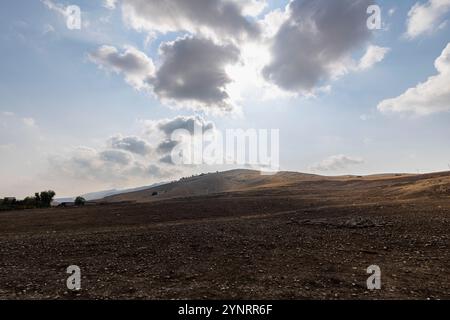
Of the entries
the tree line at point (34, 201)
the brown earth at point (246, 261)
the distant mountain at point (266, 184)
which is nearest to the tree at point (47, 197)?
the tree line at point (34, 201)

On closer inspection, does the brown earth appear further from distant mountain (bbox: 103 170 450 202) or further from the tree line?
distant mountain (bbox: 103 170 450 202)

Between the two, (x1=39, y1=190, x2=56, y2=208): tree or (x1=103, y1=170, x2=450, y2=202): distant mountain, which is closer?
(x1=39, y1=190, x2=56, y2=208): tree

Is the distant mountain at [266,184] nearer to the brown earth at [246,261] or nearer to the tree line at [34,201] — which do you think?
the tree line at [34,201]

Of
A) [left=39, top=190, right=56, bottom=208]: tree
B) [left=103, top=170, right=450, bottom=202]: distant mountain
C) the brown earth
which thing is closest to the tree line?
[left=39, top=190, right=56, bottom=208]: tree

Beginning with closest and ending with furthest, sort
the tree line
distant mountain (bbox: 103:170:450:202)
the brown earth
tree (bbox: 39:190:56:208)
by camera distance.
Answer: the brown earth < the tree line < tree (bbox: 39:190:56:208) < distant mountain (bbox: 103:170:450:202)

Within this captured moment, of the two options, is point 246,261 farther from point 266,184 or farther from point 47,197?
point 266,184

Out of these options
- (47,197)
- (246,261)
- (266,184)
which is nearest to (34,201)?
(47,197)

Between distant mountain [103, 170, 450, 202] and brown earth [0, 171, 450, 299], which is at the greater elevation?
distant mountain [103, 170, 450, 202]

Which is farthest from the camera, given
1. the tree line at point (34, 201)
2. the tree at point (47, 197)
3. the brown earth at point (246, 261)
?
the tree at point (47, 197)

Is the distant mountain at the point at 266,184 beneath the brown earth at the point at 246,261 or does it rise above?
above

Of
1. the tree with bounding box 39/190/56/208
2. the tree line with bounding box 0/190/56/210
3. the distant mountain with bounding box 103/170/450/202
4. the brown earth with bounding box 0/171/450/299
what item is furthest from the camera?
the distant mountain with bounding box 103/170/450/202

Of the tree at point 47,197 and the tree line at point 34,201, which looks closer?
the tree line at point 34,201

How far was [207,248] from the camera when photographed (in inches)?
710
